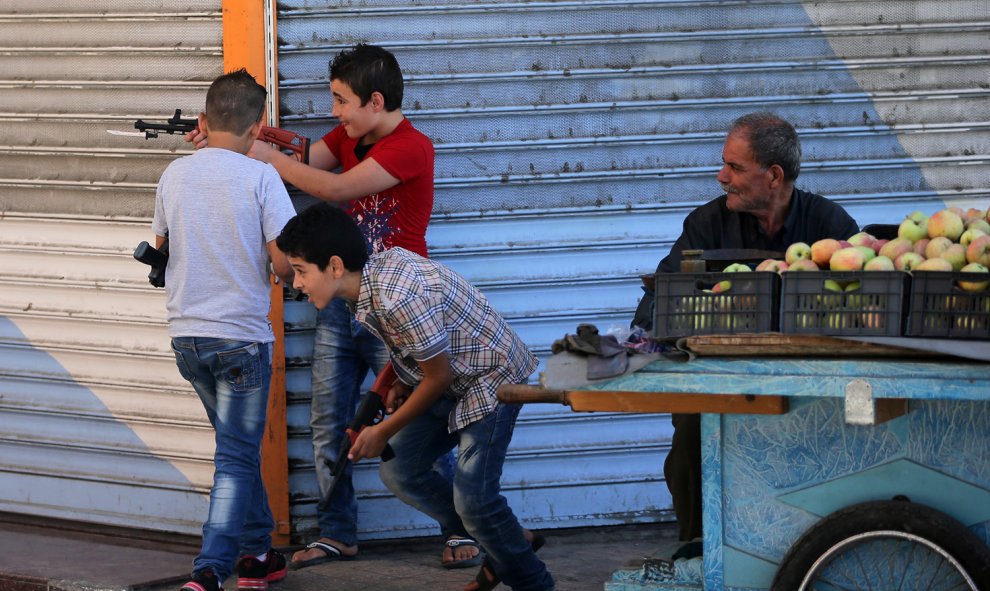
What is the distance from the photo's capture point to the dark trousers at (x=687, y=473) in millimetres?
4324

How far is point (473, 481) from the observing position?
4.38 m

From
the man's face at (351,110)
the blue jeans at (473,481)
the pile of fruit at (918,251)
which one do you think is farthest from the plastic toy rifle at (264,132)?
the pile of fruit at (918,251)

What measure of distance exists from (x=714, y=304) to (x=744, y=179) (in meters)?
1.25

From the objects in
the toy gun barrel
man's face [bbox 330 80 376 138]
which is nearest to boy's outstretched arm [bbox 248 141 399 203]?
man's face [bbox 330 80 376 138]

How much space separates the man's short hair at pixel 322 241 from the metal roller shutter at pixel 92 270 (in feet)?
5.55

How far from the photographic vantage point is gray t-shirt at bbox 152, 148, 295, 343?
464 centimetres

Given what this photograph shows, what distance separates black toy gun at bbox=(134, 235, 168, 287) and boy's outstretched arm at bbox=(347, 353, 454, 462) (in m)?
1.07

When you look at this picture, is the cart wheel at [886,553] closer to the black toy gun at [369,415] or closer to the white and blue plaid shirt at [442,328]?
the white and blue plaid shirt at [442,328]

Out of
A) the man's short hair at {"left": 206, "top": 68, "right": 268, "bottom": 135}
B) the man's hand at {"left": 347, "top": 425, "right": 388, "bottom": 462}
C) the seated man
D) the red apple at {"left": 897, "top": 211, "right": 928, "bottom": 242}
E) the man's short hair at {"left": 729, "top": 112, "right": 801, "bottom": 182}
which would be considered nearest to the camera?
the red apple at {"left": 897, "top": 211, "right": 928, "bottom": 242}

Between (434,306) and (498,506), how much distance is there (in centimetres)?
78

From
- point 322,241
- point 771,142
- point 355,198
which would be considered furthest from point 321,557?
point 771,142

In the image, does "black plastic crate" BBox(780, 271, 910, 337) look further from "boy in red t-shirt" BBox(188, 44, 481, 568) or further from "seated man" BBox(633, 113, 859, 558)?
"boy in red t-shirt" BBox(188, 44, 481, 568)

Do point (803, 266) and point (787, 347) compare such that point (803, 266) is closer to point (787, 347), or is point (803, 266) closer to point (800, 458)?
point (787, 347)

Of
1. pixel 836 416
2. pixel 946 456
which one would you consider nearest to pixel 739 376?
pixel 836 416
